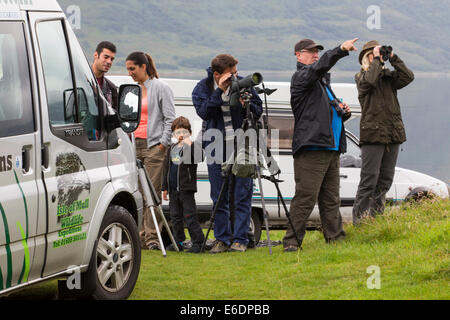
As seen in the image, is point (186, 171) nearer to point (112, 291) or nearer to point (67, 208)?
point (112, 291)

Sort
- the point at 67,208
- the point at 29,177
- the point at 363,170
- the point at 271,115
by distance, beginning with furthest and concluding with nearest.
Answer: the point at 271,115, the point at 363,170, the point at 67,208, the point at 29,177

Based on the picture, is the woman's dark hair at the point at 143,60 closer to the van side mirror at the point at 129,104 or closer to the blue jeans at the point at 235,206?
the blue jeans at the point at 235,206

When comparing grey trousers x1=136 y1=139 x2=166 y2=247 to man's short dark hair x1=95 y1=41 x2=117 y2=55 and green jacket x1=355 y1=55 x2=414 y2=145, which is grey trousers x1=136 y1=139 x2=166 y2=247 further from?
green jacket x1=355 y1=55 x2=414 y2=145

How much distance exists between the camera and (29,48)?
5207 millimetres

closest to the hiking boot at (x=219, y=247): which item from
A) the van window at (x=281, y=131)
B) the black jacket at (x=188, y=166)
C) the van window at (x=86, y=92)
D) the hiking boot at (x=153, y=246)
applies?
the black jacket at (x=188, y=166)

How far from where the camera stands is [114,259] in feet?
20.5

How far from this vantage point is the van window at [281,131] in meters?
11.5

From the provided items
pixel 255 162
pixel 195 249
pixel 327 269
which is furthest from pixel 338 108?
pixel 195 249

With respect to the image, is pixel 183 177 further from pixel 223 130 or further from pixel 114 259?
pixel 114 259

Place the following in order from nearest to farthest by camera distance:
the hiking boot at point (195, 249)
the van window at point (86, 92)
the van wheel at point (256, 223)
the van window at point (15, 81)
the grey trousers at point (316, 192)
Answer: the van window at point (15, 81)
the van window at point (86, 92)
the grey trousers at point (316, 192)
the hiking boot at point (195, 249)
the van wheel at point (256, 223)

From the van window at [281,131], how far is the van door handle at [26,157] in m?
6.68
